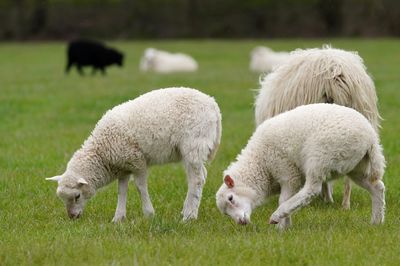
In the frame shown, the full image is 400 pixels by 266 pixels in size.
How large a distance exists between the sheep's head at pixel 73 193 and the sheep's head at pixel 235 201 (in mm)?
1244

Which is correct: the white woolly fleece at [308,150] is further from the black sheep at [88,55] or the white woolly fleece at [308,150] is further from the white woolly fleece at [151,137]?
the black sheep at [88,55]

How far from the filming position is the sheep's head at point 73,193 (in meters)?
6.96

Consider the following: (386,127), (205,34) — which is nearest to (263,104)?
(386,127)

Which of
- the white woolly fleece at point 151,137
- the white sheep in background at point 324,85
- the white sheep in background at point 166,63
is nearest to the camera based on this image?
the white woolly fleece at point 151,137

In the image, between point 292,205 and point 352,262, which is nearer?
point 352,262

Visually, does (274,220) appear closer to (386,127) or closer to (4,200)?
(4,200)

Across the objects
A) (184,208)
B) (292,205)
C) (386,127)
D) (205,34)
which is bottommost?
(205,34)

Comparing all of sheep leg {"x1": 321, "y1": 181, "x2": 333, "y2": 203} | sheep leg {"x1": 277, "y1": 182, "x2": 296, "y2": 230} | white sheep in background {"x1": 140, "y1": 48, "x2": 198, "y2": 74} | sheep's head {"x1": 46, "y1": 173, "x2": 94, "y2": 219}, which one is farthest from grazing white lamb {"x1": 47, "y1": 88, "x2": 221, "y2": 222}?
white sheep in background {"x1": 140, "y1": 48, "x2": 198, "y2": 74}

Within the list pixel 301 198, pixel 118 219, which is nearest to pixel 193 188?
pixel 118 219

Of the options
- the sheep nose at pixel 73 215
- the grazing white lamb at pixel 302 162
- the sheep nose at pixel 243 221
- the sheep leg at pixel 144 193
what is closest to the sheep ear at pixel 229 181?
the grazing white lamb at pixel 302 162

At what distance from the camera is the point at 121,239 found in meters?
5.76

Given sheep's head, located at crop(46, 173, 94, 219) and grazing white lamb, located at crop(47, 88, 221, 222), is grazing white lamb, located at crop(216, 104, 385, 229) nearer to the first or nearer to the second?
grazing white lamb, located at crop(47, 88, 221, 222)

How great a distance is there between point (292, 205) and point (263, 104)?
90.0 inches

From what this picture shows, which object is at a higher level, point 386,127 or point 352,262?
point 352,262
